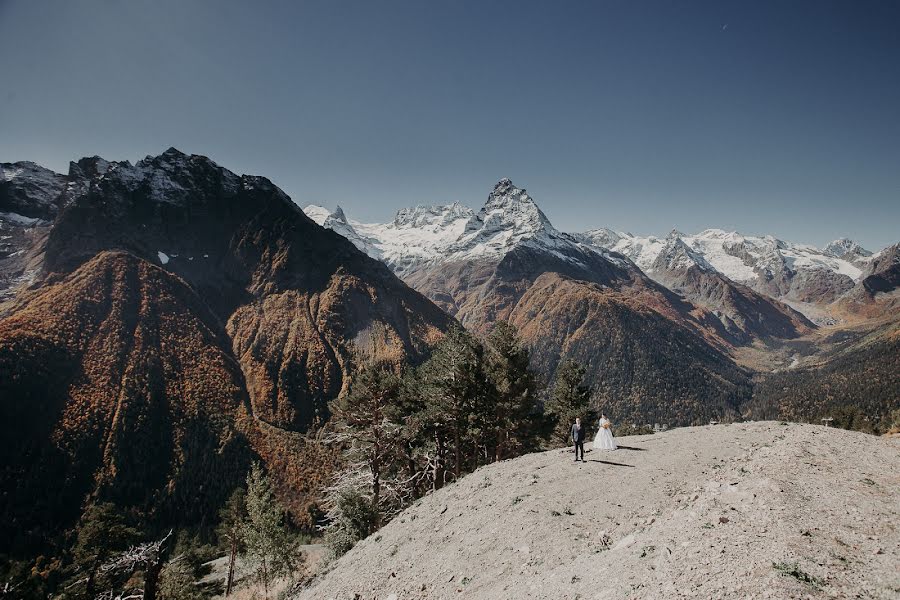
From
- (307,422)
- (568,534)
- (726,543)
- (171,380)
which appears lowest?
(307,422)

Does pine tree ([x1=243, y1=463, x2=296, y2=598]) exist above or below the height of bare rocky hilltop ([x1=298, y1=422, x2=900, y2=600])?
below

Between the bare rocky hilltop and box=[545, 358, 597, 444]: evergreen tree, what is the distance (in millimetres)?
23979

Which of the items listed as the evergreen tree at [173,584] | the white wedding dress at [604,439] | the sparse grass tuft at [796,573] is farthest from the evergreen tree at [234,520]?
the sparse grass tuft at [796,573]

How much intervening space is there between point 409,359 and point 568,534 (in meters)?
169

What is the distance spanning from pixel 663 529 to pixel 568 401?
129 feet

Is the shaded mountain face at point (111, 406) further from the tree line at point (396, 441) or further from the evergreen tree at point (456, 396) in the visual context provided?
the evergreen tree at point (456, 396)

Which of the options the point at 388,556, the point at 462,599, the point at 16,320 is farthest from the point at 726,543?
the point at 16,320

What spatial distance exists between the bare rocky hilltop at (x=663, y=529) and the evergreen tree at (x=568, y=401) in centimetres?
2398

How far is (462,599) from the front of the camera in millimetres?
13609

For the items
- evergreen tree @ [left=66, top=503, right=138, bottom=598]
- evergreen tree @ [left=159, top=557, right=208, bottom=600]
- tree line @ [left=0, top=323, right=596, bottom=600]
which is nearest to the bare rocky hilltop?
tree line @ [left=0, top=323, right=596, bottom=600]

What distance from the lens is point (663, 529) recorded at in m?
12.5

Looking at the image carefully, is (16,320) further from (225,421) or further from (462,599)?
(462,599)

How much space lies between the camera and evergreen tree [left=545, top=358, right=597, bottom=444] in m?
49.7

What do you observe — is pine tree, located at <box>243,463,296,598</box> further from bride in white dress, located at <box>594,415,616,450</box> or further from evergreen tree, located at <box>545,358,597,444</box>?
bride in white dress, located at <box>594,415,616,450</box>
